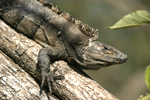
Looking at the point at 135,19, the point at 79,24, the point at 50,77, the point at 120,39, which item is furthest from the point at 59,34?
the point at 120,39

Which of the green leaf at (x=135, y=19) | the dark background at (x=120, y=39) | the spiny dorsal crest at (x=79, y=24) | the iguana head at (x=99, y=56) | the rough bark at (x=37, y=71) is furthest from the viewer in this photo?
the dark background at (x=120, y=39)

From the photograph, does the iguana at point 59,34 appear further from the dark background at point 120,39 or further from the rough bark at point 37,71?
the dark background at point 120,39

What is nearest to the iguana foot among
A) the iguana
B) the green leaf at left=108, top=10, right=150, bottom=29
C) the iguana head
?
the iguana

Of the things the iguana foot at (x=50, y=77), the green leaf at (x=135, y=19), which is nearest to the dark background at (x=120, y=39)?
the iguana foot at (x=50, y=77)

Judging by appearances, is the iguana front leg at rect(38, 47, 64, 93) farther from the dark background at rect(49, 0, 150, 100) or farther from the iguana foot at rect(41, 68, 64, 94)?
the dark background at rect(49, 0, 150, 100)

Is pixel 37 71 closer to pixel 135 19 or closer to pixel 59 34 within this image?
pixel 59 34

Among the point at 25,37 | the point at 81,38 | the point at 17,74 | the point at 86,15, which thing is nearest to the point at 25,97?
the point at 17,74

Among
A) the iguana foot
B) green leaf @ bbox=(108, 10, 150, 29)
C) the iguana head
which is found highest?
green leaf @ bbox=(108, 10, 150, 29)
